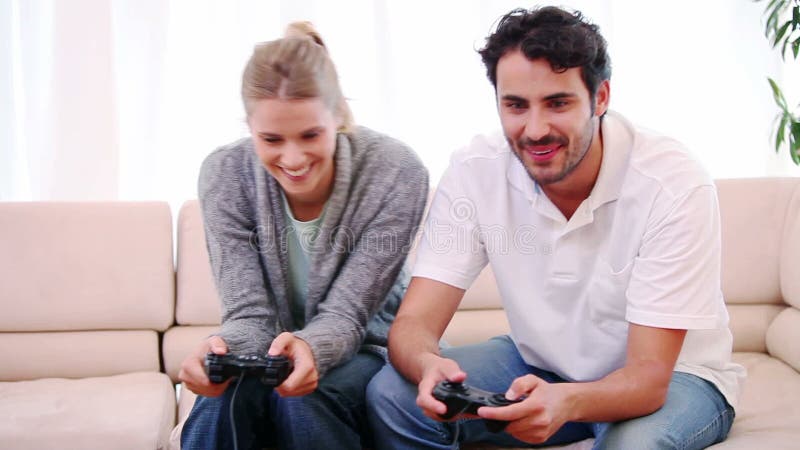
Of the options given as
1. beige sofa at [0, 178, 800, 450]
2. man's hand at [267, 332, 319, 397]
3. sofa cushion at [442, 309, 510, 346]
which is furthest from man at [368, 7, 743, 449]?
beige sofa at [0, 178, 800, 450]

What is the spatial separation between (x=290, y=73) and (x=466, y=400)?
60 centimetres

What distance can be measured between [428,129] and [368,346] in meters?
1.20

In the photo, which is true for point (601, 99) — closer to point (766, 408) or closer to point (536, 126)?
point (536, 126)

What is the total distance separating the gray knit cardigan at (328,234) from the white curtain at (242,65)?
866mm

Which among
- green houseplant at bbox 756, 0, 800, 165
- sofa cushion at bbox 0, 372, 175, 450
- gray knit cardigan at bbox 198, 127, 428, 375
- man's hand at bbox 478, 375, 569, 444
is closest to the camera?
man's hand at bbox 478, 375, 569, 444

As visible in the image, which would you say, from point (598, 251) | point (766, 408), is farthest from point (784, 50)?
point (598, 251)

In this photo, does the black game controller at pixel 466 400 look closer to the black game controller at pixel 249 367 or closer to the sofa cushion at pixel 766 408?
the black game controller at pixel 249 367

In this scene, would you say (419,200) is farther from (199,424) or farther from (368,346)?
(199,424)

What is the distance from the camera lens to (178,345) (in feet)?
6.68

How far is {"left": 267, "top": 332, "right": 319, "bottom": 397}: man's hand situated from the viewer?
4.18 feet

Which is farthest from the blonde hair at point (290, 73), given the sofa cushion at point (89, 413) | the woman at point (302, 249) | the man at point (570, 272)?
the sofa cushion at point (89, 413)

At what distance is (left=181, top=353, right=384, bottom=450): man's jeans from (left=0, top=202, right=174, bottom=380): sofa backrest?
0.73 metres

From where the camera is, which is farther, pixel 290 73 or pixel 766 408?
pixel 766 408

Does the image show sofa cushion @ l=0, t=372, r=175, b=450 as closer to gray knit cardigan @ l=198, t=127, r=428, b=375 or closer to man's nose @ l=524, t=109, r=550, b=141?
gray knit cardigan @ l=198, t=127, r=428, b=375
